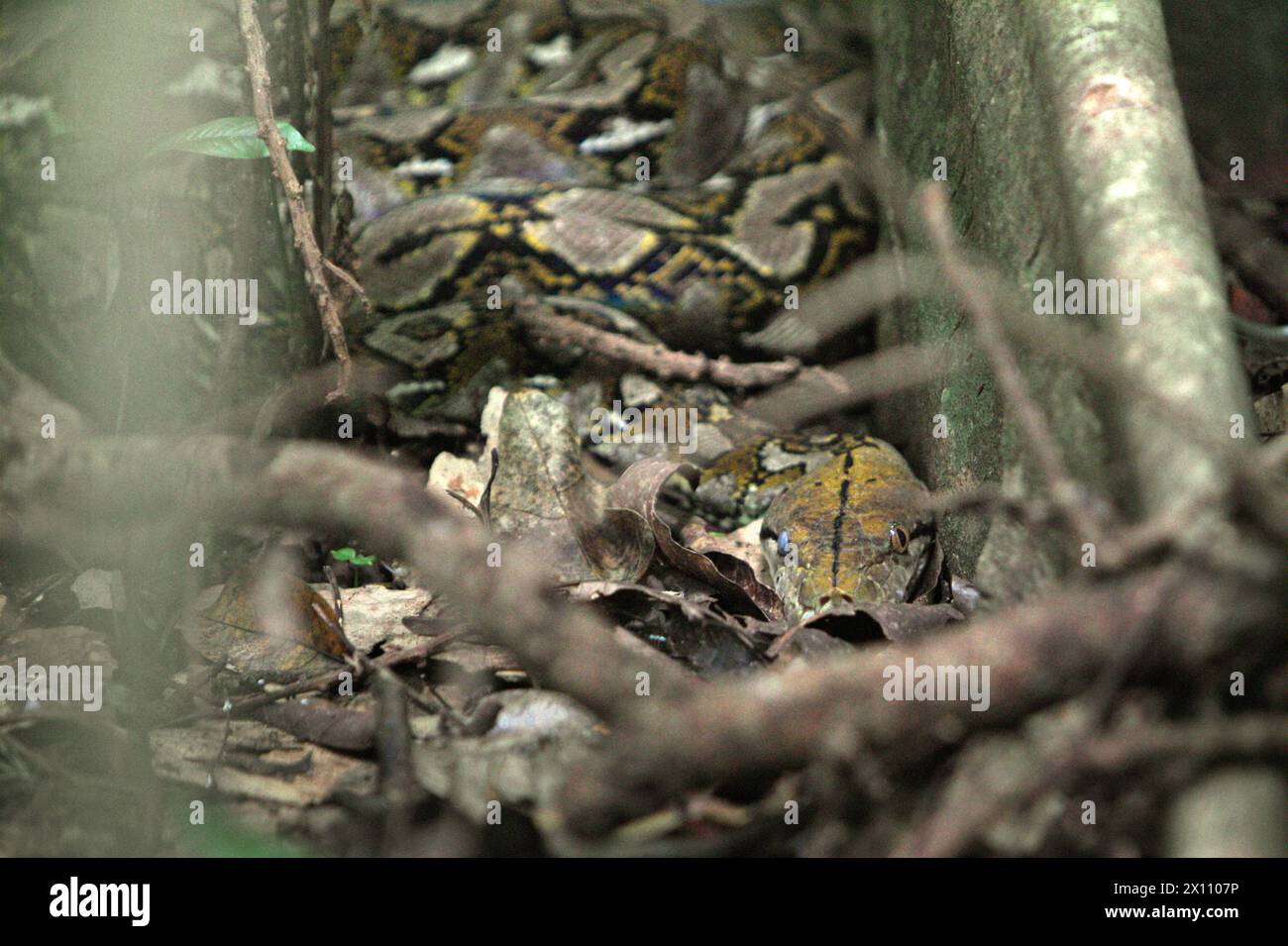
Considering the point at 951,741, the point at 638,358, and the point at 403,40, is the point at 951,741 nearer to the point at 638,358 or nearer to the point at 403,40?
the point at 638,358

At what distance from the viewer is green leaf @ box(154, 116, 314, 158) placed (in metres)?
2.60

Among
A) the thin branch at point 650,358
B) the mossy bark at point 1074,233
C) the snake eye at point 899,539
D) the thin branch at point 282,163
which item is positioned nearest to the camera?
the mossy bark at point 1074,233

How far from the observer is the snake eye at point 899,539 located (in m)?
A: 3.23

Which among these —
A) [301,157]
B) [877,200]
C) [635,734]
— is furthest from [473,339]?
[635,734]

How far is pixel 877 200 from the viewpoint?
184 inches

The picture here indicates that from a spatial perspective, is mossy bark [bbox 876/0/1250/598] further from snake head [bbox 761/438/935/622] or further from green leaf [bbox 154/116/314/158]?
green leaf [bbox 154/116/314/158]

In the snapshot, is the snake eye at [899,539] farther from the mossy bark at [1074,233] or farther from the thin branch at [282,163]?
the thin branch at [282,163]

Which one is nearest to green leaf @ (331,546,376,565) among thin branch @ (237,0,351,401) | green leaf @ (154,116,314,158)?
thin branch @ (237,0,351,401)

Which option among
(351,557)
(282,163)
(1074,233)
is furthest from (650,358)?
(1074,233)

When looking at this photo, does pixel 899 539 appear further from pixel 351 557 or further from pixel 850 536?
pixel 351 557

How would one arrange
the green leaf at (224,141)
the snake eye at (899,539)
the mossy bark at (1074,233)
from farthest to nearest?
the snake eye at (899,539), the green leaf at (224,141), the mossy bark at (1074,233)

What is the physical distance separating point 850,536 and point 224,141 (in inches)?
82.7

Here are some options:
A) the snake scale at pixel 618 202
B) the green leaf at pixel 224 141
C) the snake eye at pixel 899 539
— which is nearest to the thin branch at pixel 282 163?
the green leaf at pixel 224 141

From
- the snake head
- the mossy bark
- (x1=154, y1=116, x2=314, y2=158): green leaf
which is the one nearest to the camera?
the mossy bark
